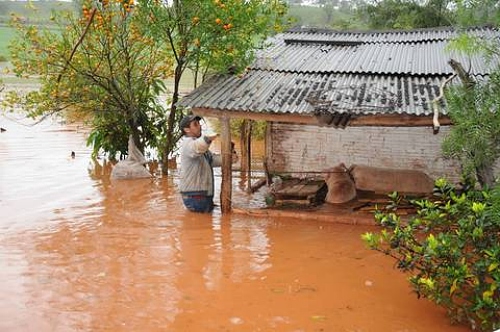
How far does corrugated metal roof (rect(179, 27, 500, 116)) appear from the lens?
290 inches

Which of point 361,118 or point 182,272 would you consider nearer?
point 182,272

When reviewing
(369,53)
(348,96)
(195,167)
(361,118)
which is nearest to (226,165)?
(195,167)

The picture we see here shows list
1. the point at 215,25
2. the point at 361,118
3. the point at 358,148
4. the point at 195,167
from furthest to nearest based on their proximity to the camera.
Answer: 1. the point at 358,148
2. the point at 215,25
3. the point at 195,167
4. the point at 361,118

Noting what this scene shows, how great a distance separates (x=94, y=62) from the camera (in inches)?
414

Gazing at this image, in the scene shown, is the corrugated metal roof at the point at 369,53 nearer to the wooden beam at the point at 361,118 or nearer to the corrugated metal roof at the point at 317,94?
the corrugated metal roof at the point at 317,94

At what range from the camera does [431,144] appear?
1073cm

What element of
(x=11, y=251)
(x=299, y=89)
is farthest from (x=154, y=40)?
(x=11, y=251)

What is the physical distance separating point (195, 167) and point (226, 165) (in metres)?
0.50

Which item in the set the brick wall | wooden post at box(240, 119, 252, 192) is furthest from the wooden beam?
the brick wall

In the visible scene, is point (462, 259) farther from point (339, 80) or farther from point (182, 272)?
point (339, 80)

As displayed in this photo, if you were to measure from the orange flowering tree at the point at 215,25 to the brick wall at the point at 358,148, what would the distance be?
2.76m

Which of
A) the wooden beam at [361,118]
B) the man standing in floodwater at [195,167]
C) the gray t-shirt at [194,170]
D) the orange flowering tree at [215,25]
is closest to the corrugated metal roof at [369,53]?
the orange flowering tree at [215,25]

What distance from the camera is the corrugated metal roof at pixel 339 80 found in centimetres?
736

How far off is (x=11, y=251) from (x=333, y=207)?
5.10 meters
